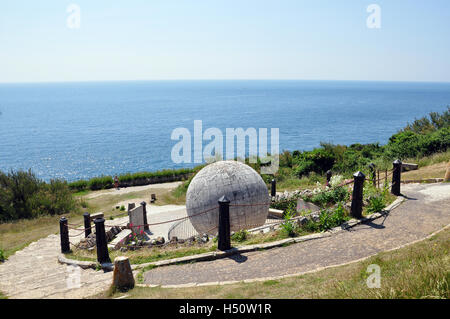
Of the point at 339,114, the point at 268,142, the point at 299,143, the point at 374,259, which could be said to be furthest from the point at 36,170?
the point at 339,114

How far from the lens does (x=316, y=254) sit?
873 centimetres

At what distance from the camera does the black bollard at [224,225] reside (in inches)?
370

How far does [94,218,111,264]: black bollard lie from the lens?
995 centimetres

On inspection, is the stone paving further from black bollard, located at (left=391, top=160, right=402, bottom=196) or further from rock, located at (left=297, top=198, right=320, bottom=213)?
rock, located at (left=297, top=198, right=320, bottom=213)

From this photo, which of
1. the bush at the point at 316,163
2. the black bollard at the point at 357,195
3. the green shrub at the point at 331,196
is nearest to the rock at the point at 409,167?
the bush at the point at 316,163

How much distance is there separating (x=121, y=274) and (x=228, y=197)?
5146mm

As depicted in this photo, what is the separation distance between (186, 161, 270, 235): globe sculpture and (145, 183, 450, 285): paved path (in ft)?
9.69

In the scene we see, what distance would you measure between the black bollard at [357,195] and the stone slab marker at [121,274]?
7.34m

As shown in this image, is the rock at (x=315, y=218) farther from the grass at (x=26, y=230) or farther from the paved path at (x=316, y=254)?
the grass at (x=26, y=230)

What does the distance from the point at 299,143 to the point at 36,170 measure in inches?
1815
